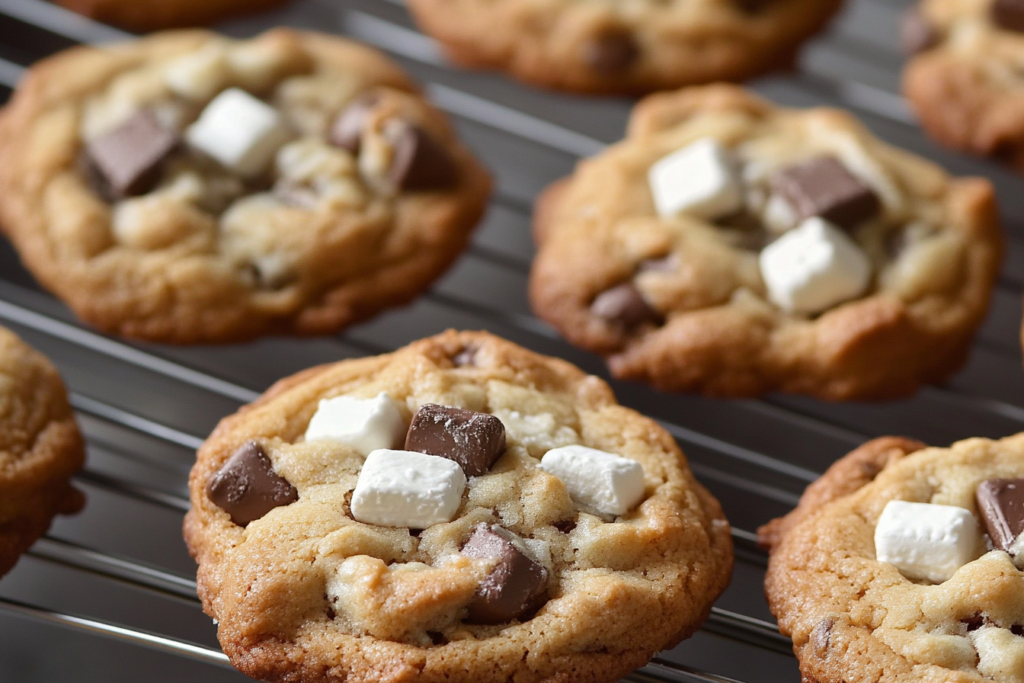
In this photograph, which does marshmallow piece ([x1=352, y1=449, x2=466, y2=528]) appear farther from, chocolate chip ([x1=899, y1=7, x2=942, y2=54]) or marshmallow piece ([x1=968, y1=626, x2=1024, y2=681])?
chocolate chip ([x1=899, y1=7, x2=942, y2=54])

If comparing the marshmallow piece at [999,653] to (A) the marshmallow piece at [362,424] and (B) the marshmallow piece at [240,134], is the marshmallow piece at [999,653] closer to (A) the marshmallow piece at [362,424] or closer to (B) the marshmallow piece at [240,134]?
(A) the marshmallow piece at [362,424]

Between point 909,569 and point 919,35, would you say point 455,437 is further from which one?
point 919,35

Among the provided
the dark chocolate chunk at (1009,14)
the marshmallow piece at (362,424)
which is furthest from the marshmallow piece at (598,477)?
the dark chocolate chunk at (1009,14)

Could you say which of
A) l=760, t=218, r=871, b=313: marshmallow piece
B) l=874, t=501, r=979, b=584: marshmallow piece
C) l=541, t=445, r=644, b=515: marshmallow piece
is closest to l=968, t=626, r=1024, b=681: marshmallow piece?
l=874, t=501, r=979, b=584: marshmallow piece

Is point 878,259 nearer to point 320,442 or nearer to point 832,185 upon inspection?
point 832,185

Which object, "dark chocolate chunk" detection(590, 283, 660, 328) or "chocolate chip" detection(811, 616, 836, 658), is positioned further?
"dark chocolate chunk" detection(590, 283, 660, 328)

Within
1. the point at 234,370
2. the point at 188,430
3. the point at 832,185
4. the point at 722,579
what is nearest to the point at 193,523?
the point at 188,430

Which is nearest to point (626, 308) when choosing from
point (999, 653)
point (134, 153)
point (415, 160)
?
point (415, 160)
